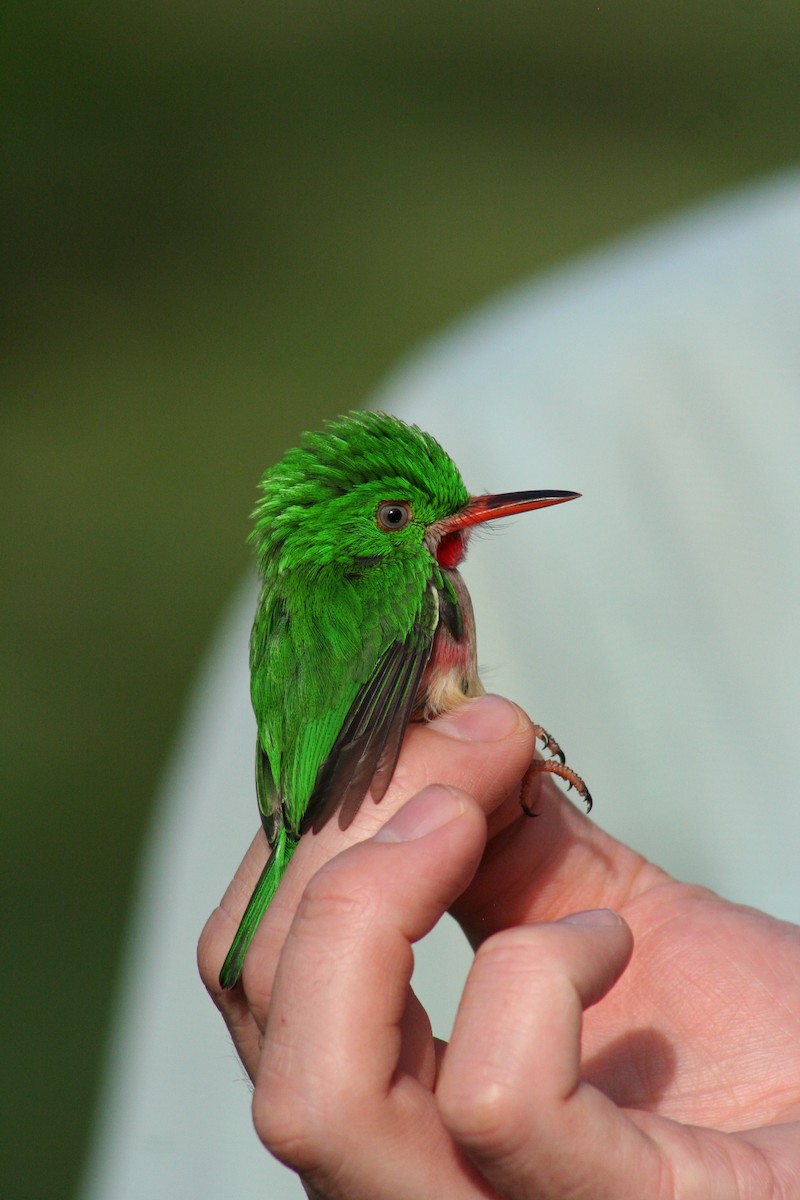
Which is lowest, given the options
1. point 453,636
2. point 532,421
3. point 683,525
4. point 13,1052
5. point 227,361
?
point 13,1052

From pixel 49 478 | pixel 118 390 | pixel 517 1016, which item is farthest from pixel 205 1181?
pixel 118 390

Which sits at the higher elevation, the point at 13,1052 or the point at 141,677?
the point at 141,677

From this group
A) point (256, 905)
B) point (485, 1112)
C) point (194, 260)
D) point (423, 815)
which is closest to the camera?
point (485, 1112)

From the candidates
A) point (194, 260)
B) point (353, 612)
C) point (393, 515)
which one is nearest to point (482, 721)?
point (353, 612)

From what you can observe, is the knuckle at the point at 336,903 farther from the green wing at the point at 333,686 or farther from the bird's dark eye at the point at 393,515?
the bird's dark eye at the point at 393,515

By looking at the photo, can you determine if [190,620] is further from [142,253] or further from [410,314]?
[142,253]

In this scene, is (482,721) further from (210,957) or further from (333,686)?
(210,957)
